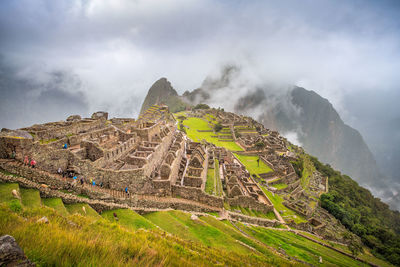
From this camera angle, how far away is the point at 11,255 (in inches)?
119

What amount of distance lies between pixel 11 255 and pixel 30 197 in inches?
345

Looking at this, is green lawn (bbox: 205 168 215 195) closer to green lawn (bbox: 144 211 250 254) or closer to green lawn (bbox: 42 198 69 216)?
green lawn (bbox: 144 211 250 254)

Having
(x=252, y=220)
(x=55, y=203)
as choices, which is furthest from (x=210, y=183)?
(x=55, y=203)

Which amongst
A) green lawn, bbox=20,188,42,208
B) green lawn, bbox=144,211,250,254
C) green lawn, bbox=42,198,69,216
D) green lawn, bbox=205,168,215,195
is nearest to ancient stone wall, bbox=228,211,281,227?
green lawn, bbox=205,168,215,195

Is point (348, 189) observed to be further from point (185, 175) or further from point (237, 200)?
point (185, 175)

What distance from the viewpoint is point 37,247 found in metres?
3.71

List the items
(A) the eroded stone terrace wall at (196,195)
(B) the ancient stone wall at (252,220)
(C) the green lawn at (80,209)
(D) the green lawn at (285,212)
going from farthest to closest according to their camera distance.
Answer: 1. (D) the green lawn at (285,212)
2. (B) the ancient stone wall at (252,220)
3. (A) the eroded stone terrace wall at (196,195)
4. (C) the green lawn at (80,209)

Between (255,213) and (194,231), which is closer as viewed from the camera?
(194,231)

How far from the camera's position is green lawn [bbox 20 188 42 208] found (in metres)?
8.82

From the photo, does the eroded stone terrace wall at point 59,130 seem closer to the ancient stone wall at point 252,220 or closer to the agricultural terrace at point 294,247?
the ancient stone wall at point 252,220

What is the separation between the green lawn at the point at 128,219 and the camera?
1080 cm

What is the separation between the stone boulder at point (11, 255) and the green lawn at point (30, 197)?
7454 mm

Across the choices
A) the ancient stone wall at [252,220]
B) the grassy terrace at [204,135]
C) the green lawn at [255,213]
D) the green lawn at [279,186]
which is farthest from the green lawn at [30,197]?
the grassy terrace at [204,135]

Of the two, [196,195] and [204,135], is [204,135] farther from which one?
[196,195]
